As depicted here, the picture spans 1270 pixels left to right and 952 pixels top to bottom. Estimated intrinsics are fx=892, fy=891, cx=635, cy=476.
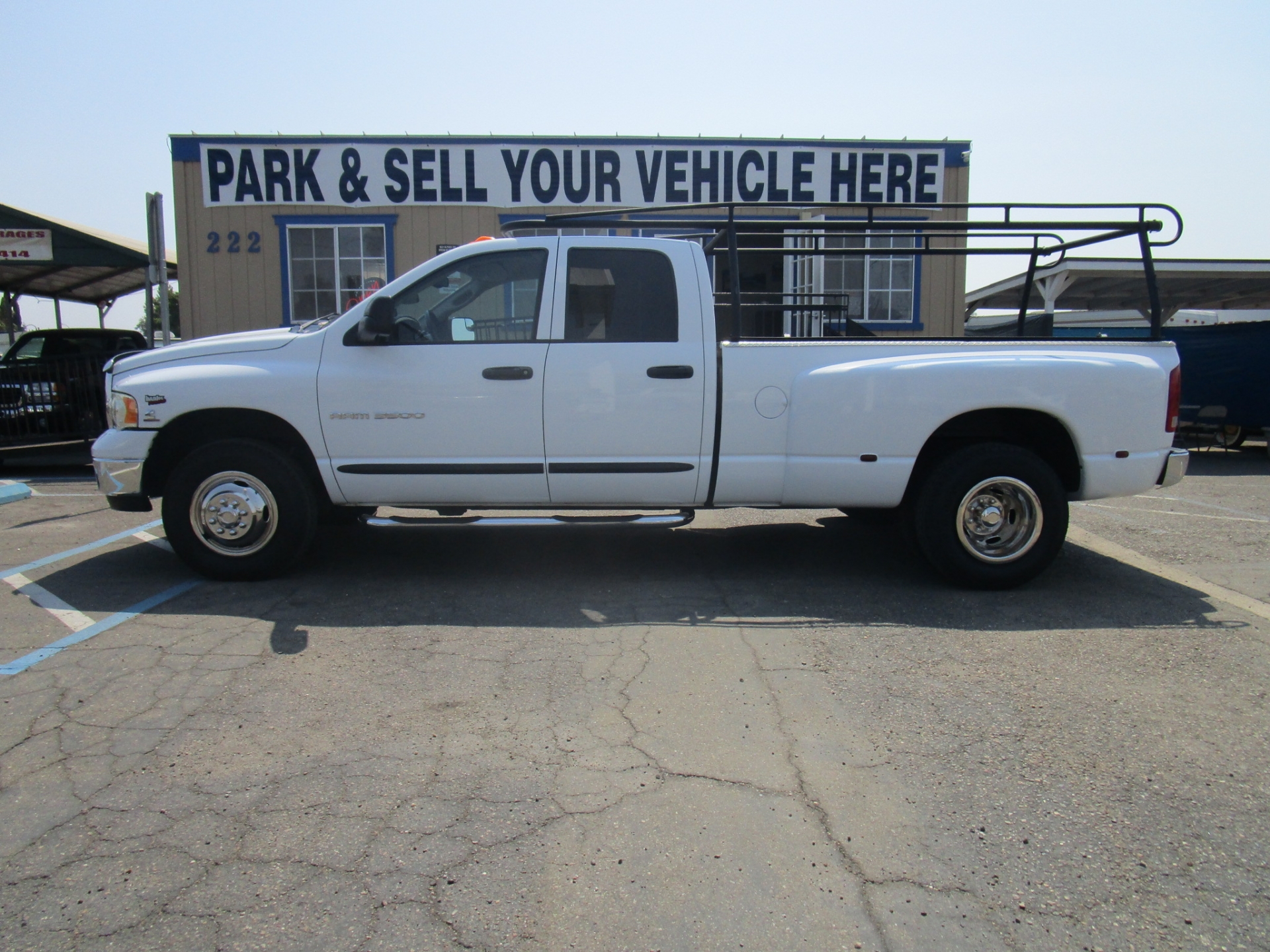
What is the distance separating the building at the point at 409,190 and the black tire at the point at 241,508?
885cm

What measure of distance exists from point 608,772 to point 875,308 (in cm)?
1254

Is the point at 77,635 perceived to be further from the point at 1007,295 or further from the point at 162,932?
the point at 1007,295

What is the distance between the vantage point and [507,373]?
16.7 feet

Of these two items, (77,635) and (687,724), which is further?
(77,635)

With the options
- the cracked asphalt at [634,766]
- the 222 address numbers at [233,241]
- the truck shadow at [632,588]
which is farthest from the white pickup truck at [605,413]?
the 222 address numbers at [233,241]

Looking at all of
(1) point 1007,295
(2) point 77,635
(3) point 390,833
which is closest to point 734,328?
(3) point 390,833

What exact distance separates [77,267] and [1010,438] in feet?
53.1

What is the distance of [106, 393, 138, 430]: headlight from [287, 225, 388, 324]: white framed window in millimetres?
→ 8953

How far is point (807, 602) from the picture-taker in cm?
500

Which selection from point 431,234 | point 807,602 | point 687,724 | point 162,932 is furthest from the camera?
point 431,234

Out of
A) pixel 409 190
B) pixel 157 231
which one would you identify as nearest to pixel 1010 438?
pixel 157 231

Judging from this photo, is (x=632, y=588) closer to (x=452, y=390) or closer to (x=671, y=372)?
(x=671, y=372)

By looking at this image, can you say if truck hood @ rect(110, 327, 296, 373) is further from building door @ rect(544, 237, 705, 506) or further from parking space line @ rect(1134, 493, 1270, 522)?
parking space line @ rect(1134, 493, 1270, 522)

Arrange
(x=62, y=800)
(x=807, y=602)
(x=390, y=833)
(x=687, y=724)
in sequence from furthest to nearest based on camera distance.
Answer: (x=807, y=602)
(x=687, y=724)
(x=62, y=800)
(x=390, y=833)
